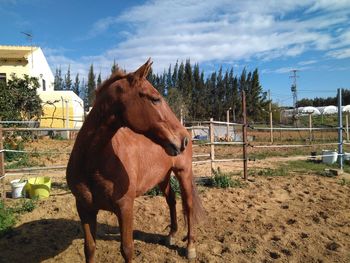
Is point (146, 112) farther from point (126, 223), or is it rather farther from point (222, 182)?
point (222, 182)

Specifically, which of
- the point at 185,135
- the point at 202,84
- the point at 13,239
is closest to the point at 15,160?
the point at 13,239

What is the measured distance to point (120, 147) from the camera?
105 inches

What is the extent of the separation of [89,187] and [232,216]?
2.73 metres

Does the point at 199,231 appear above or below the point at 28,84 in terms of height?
below

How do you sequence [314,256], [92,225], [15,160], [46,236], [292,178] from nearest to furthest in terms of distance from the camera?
[92,225]
[314,256]
[46,236]
[292,178]
[15,160]

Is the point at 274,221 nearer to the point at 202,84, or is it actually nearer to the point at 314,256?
the point at 314,256

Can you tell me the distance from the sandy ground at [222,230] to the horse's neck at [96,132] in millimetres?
1548

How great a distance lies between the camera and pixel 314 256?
3.33 metres

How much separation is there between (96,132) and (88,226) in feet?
2.92

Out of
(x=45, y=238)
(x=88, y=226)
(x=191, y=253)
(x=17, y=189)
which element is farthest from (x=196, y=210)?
(x=17, y=189)

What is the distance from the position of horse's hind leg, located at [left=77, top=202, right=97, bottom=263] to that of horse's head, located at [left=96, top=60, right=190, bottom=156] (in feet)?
3.08

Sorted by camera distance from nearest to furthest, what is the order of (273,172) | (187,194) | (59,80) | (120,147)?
1. (120,147)
2. (187,194)
3. (273,172)
4. (59,80)

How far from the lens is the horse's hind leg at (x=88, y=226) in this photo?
2697 millimetres

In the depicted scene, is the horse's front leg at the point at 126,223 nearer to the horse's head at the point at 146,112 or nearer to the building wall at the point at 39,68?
the horse's head at the point at 146,112
